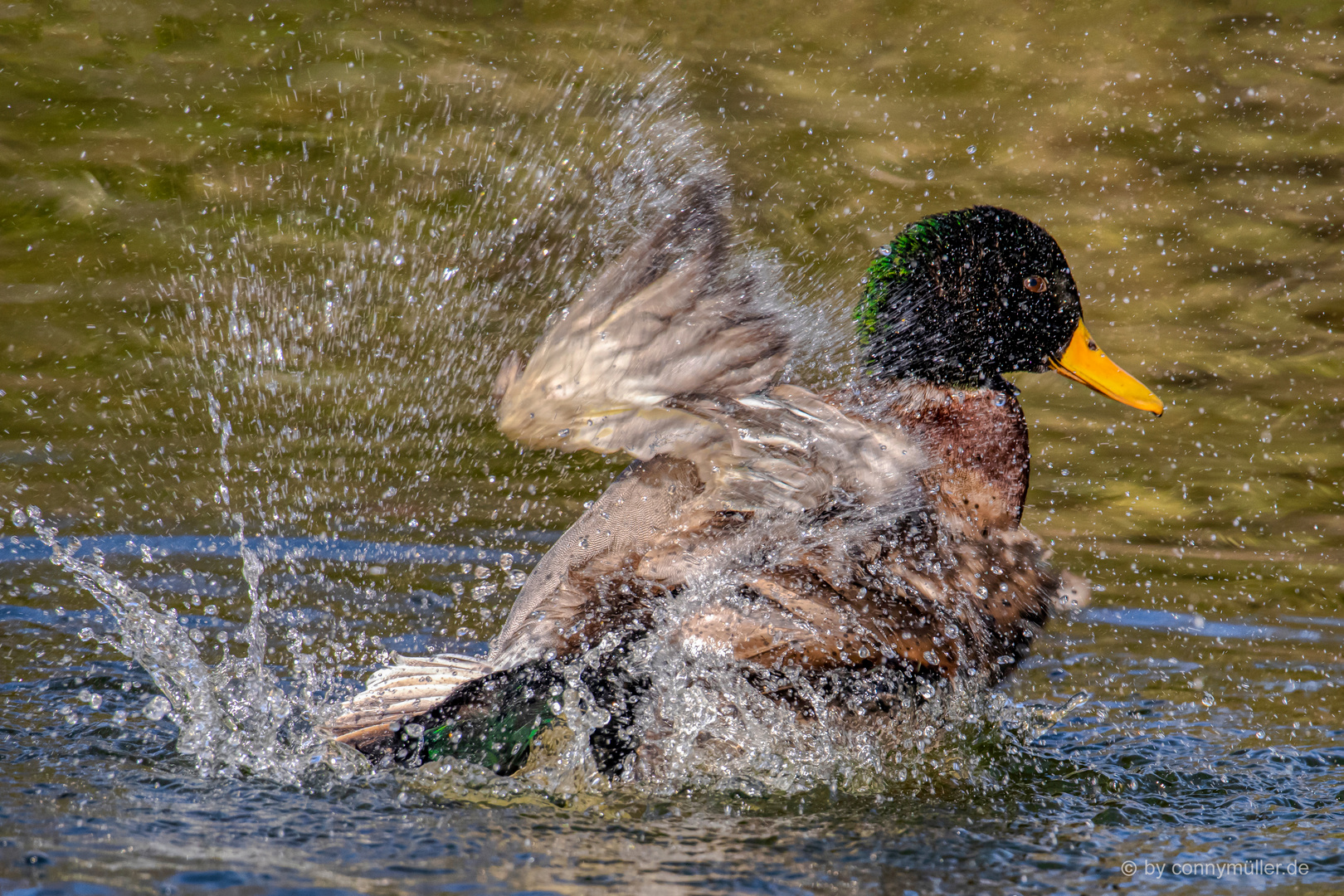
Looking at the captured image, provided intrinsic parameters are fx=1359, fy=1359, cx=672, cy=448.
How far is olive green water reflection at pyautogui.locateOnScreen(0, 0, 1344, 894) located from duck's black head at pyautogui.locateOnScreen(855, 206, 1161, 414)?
36 centimetres

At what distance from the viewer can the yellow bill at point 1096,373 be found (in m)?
4.29

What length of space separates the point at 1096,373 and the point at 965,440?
85 cm

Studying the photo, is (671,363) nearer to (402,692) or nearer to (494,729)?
(494,729)

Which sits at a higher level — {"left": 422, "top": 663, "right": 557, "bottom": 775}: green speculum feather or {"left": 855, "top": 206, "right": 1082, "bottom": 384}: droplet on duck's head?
{"left": 855, "top": 206, "right": 1082, "bottom": 384}: droplet on duck's head

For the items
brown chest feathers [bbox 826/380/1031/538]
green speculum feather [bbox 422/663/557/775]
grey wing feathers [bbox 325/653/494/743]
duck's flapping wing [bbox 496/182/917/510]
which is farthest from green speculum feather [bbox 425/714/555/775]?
brown chest feathers [bbox 826/380/1031/538]

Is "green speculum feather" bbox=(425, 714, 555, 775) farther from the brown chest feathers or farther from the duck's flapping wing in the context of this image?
the brown chest feathers

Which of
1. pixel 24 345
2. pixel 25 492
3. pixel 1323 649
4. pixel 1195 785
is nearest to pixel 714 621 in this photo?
pixel 1195 785

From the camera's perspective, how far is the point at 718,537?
3.26m

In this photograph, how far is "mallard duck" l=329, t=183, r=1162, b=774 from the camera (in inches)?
122

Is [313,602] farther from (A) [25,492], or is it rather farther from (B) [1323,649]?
(B) [1323,649]

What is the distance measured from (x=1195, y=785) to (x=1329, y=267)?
404cm

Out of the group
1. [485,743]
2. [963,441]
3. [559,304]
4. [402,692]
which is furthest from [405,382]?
[485,743]

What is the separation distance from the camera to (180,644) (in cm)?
354

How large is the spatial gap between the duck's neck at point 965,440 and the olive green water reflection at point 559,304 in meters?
0.61
